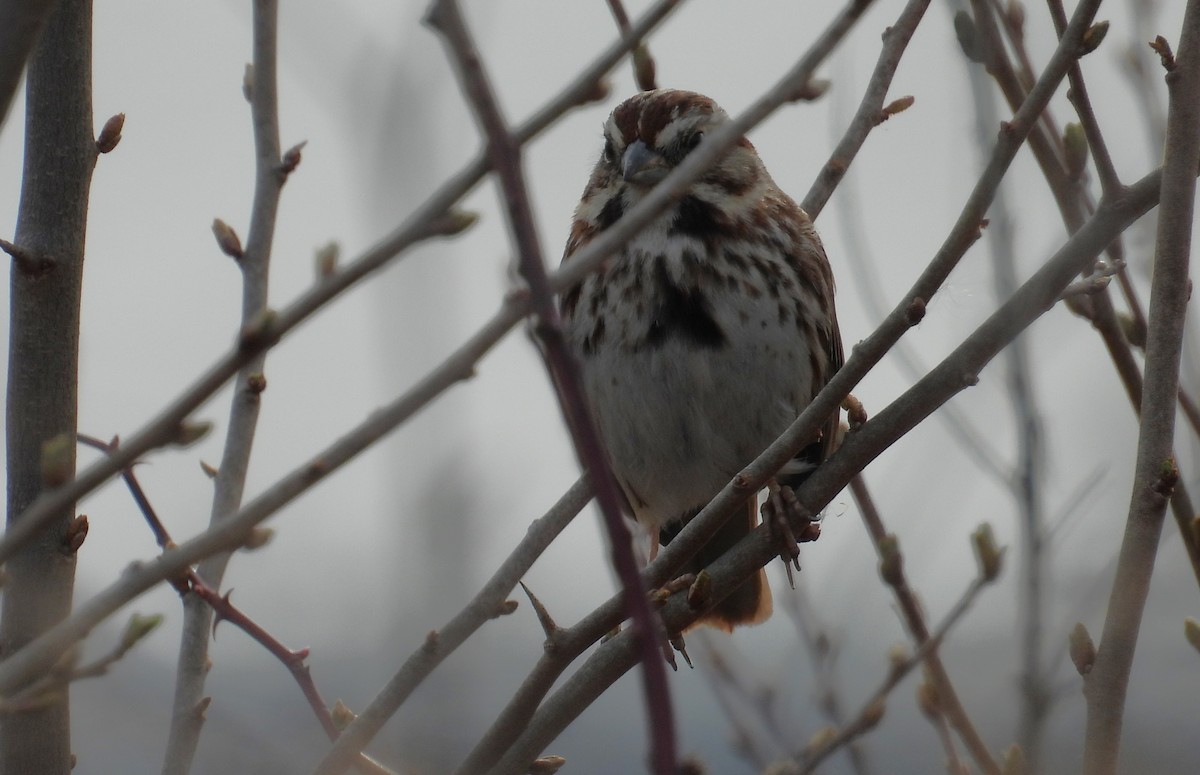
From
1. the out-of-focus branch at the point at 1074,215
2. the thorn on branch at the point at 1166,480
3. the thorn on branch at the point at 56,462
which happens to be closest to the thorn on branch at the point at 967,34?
the out-of-focus branch at the point at 1074,215

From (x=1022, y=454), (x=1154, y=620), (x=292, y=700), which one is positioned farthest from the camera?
(x=1154, y=620)

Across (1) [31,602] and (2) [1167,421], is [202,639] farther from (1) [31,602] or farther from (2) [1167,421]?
(2) [1167,421]

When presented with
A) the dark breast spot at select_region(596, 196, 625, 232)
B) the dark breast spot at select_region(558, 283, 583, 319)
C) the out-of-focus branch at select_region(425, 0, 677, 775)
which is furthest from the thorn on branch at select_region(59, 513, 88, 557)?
the dark breast spot at select_region(596, 196, 625, 232)

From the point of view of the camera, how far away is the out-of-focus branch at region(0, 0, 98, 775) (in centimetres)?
241

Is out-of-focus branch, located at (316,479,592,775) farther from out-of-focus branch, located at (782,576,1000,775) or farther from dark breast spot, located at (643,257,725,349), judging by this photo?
dark breast spot, located at (643,257,725,349)

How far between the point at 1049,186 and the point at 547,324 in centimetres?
181

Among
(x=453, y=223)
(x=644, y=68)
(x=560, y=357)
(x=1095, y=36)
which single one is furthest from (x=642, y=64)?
(x=560, y=357)

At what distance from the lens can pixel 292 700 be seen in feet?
19.6

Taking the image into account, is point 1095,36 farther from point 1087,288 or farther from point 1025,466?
point 1025,466

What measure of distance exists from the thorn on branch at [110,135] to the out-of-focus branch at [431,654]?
102 centimetres

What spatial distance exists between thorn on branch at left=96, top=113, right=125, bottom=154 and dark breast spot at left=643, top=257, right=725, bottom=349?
1.72m

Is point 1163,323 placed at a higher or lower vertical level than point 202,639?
higher

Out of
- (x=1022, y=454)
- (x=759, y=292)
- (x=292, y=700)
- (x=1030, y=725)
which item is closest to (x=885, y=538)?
(x=1022, y=454)

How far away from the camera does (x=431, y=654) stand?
2.64 meters
